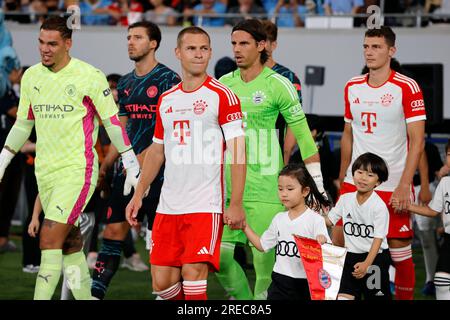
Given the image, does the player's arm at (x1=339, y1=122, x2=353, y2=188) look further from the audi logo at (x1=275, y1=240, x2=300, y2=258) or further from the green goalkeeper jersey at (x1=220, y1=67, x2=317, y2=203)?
the audi logo at (x1=275, y1=240, x2=300, y2=258)

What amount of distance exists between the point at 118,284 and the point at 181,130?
466 centimetres

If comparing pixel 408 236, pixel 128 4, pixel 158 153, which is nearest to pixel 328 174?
pixel 408 236

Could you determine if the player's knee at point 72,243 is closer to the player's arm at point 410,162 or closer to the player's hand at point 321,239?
the player's hand at point 321,239

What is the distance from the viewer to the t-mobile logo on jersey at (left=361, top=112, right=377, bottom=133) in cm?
1009

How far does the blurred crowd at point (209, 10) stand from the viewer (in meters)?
17.5

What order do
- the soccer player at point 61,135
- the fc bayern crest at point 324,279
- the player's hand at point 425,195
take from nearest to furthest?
1. the fc bayern crest at point 324,279
2. the soccer player at point 61,135
3. the player's hand at point 425,195

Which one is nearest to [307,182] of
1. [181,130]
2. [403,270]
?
[181,130]

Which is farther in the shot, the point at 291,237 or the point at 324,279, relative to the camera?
the point at 291,237

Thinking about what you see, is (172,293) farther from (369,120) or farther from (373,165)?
(369,120)

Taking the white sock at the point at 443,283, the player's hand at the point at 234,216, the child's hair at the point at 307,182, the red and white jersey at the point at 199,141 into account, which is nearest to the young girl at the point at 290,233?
the child's hair at the point at 307,182

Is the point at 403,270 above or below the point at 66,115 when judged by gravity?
below

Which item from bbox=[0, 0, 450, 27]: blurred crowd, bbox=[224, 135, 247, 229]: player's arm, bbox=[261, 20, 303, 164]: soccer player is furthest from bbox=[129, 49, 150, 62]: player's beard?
bbox=[0, 0, 450, 27]: blurred crowd

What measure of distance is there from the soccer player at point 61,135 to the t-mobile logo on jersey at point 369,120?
2.14 m

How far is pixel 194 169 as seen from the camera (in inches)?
330
